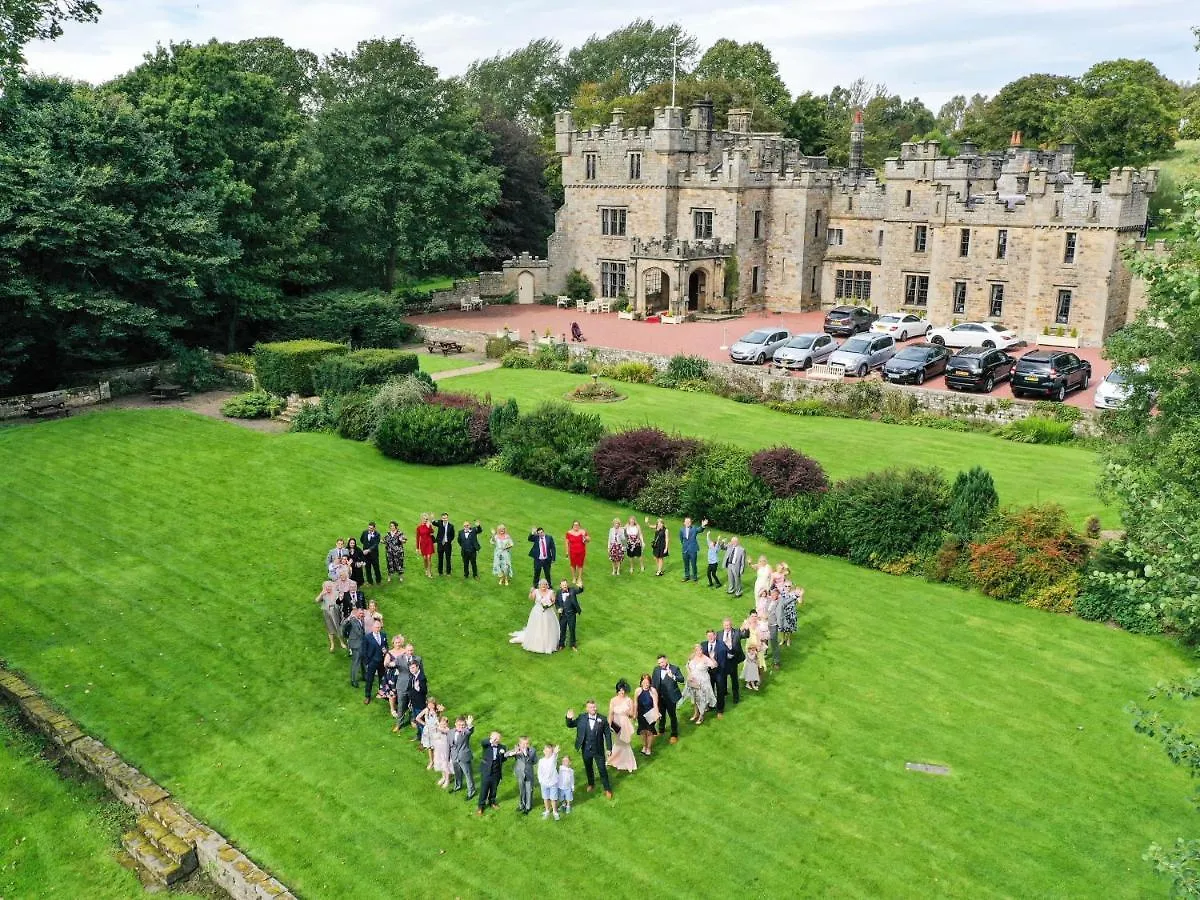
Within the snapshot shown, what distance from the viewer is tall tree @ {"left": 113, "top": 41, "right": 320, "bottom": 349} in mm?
39656

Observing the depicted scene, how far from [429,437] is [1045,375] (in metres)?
20.2

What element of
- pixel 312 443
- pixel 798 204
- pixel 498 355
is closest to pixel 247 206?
pixel 498 355

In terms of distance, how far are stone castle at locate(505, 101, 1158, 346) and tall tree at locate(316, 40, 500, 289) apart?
6.87 m

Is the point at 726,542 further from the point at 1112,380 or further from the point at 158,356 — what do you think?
the point at 158,356

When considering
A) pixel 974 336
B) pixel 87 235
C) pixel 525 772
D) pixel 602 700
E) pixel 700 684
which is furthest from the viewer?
pixel 974 336

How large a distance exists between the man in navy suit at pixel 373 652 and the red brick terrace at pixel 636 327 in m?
27.3

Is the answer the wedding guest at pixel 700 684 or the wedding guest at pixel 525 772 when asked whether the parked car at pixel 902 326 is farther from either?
the wedding guest at pixel 525 772

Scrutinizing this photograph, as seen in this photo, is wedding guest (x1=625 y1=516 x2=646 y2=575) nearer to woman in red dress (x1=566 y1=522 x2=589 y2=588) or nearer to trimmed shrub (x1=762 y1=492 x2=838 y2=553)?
woman in red dress (x1=566 y1=522 x2=589 y2=588)

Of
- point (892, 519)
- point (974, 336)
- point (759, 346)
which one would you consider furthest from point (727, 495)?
point (974, 336)

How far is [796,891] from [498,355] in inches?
1306

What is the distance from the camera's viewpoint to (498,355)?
44.2 metres

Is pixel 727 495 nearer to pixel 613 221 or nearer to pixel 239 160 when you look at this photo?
pixel 239 160

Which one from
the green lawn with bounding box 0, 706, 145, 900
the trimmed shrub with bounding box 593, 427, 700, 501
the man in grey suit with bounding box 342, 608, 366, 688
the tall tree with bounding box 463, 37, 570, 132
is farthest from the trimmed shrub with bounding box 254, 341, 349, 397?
the tall tree with bounding box 463, 37, 570, 132

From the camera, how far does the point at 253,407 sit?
115ft
